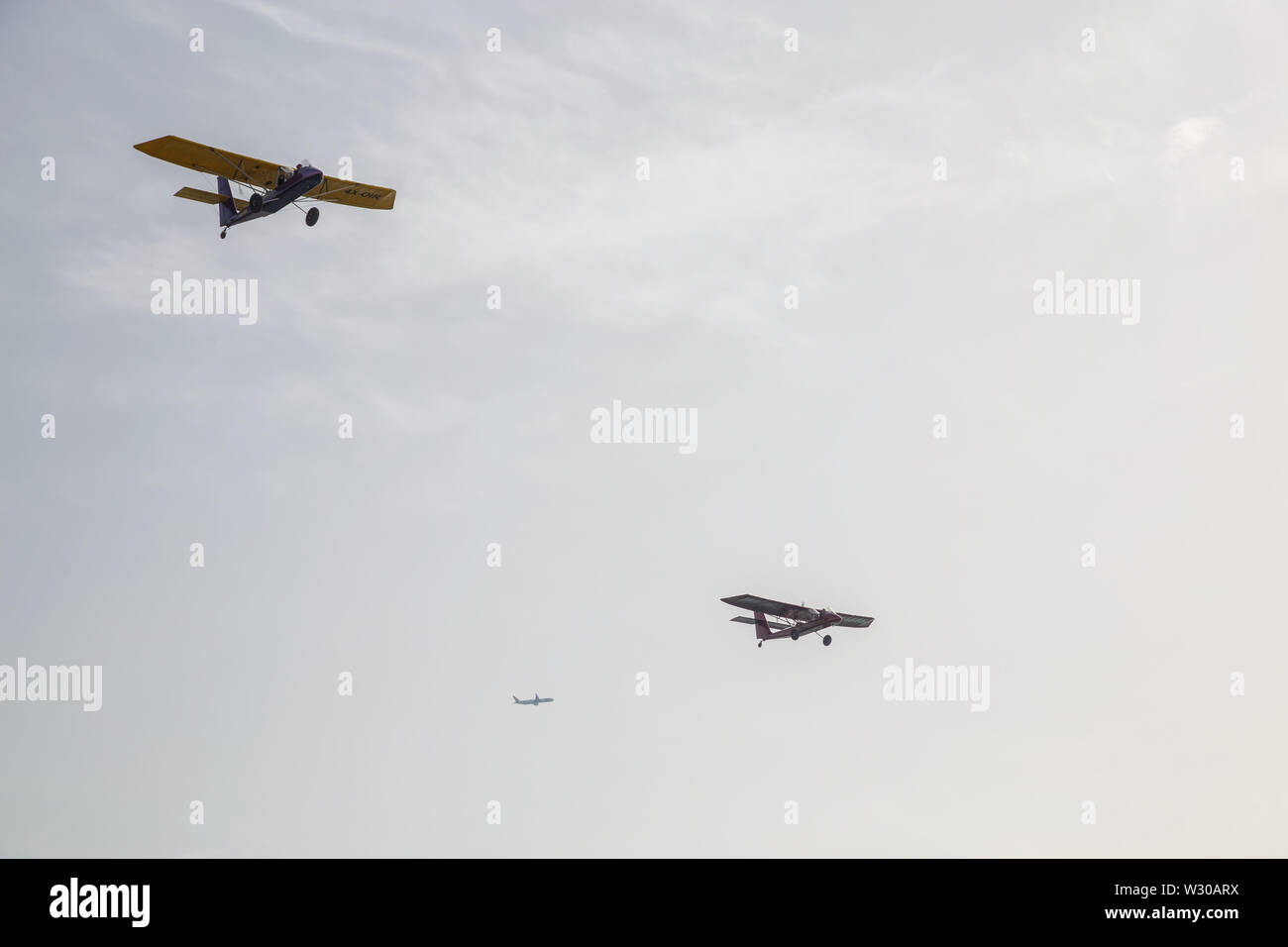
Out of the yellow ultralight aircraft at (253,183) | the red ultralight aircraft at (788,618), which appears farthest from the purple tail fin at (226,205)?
the red ultralight aircraft at (788,618)

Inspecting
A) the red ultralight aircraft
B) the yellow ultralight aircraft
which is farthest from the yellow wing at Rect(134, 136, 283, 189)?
the red ultralight aircraft

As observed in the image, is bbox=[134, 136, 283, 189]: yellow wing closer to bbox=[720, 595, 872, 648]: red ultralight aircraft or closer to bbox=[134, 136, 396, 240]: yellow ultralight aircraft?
bbox=[134, 136, 396, 240]: yellow ultralight aircraft

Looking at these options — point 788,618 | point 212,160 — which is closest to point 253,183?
point 212,160
